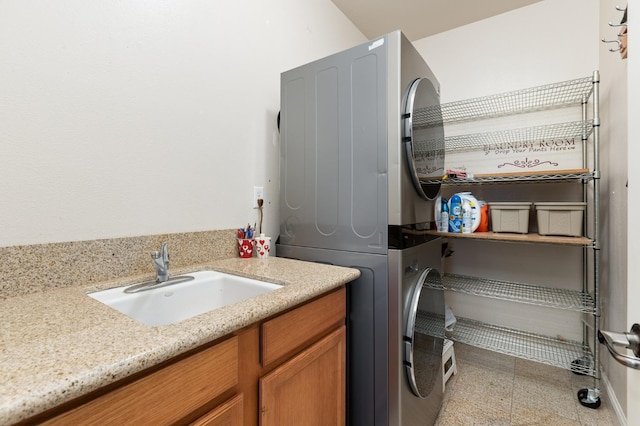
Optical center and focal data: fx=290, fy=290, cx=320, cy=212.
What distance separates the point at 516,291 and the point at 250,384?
2.24 m

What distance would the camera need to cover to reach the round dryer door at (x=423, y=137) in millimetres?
1207

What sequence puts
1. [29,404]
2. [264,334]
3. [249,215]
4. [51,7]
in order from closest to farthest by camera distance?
[29,404], [264,334], [51,7], [249,215]

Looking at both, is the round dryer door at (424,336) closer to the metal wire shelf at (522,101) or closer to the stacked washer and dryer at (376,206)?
the stacked washer and dryer at (376,206)

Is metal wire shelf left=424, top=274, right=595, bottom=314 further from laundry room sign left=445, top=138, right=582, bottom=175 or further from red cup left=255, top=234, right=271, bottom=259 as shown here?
red cup left=255, top=234, right=271, bottom=259

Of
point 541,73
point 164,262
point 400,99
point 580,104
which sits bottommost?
point 164,262

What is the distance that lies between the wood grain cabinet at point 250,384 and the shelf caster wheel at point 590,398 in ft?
5.25

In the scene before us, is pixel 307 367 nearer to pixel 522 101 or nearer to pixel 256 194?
pixel 256 194

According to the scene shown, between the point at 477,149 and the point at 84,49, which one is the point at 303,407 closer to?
the point at 84,49

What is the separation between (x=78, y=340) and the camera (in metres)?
0.57

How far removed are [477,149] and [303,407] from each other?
2.43 m

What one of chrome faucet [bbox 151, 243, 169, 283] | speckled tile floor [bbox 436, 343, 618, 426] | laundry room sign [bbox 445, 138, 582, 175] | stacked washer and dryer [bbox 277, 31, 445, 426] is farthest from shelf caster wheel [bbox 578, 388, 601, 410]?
chrome faucet [bbox 151, 243, 169, 283]

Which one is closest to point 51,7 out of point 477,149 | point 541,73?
point 477,149

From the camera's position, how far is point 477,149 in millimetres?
2521

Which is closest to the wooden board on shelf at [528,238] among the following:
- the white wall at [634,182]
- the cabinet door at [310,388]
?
the cabinet door at [310,388]
